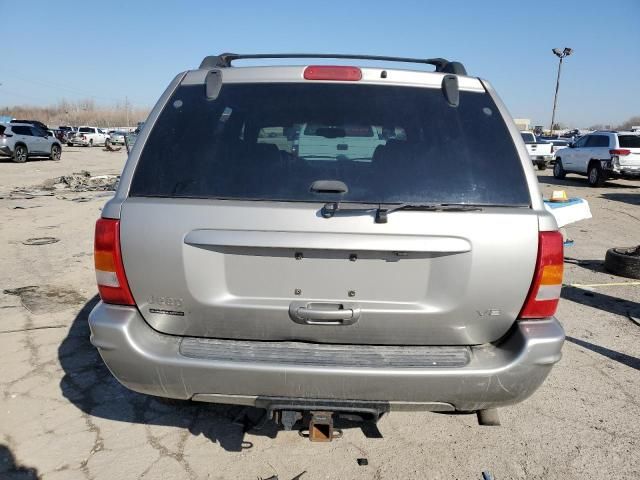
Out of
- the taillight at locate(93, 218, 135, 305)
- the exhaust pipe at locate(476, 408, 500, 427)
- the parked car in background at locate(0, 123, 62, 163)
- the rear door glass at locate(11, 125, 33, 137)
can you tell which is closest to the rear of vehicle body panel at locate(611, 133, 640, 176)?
the exhaust pipe at locate(476, 408, 500, 427)

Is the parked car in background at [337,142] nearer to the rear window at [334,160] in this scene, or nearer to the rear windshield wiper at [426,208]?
the rear window at [334,160]

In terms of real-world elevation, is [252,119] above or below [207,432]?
above

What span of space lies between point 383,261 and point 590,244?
25.8 feet

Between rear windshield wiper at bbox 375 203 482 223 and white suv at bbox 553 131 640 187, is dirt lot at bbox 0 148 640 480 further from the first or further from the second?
white suv at bbox 553 131 640 187

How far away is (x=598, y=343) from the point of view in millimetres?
4254

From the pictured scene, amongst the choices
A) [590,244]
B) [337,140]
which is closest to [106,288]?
[337,140]

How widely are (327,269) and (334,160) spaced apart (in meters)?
0.59

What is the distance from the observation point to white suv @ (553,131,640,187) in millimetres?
16688

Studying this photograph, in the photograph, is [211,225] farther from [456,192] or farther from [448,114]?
[448,114]

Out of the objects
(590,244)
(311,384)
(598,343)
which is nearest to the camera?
(311,384)

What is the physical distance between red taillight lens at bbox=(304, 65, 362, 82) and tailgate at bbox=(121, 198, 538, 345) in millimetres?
751

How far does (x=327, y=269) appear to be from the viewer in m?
2.11

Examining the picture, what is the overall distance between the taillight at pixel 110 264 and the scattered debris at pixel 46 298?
119 inches

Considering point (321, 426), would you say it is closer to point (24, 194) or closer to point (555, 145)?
point (24, 194)
